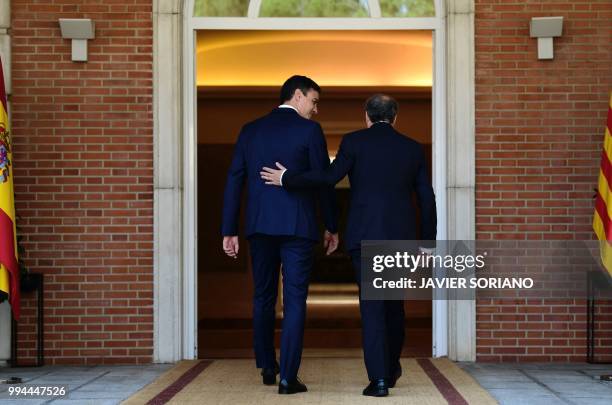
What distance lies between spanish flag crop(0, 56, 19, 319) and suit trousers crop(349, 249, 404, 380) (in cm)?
204

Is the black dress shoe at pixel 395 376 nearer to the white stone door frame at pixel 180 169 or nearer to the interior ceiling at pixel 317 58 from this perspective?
the white stone door frame at pixel 180 169

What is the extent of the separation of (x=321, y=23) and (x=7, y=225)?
7.92 feet

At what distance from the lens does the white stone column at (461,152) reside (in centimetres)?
623

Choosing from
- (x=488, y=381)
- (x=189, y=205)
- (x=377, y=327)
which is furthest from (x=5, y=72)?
(x=488, y=381)

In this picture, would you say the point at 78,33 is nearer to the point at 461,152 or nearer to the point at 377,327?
the point at 461,152

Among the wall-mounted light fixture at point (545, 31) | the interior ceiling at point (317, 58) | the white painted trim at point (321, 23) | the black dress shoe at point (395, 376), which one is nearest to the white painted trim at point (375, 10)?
the white painted trim at point (321, 23)

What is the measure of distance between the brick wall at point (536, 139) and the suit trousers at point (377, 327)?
1536 millimetres

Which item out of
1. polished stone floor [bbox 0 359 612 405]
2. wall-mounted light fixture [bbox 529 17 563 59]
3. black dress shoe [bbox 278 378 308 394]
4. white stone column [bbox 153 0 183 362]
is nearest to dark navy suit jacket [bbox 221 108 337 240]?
black dress shoe [bbox 278 378 308 394]

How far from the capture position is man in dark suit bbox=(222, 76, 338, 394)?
485 cm

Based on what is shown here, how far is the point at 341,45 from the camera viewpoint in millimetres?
9719

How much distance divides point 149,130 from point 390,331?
2.25 metres

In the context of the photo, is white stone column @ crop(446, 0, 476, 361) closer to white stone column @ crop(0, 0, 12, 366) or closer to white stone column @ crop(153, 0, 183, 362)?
white stone column @ crop(153, 0, 183, 362)

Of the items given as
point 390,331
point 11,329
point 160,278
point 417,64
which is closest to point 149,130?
point 160,278

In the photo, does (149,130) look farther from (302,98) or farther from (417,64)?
(417,64)
